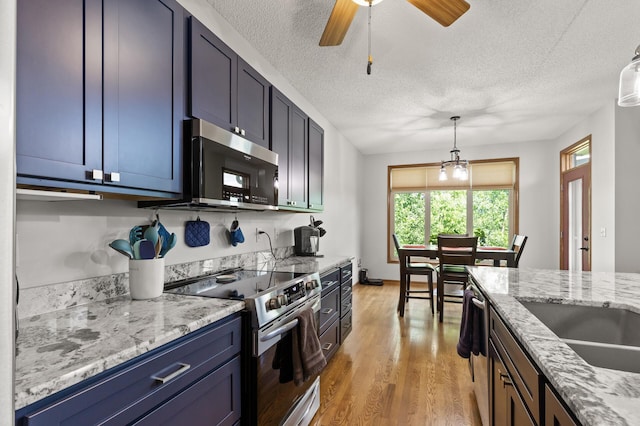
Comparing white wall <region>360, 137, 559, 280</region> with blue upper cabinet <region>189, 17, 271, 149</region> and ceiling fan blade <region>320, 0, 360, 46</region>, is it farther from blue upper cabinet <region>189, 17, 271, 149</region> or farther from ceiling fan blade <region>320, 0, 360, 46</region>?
blue upper cabinet <region>189, 17, 271, 149</region>

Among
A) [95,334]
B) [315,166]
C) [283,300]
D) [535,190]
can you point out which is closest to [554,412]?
[283,300]

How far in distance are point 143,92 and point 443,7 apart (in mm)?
1523

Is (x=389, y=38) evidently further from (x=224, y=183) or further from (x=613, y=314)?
(x=613, y=314)

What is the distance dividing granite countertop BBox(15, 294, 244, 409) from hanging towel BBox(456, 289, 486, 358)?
4.19ft

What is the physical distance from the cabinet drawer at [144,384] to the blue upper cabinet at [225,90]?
1.09m

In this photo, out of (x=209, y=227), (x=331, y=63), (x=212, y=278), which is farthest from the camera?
(x=331, y=63)

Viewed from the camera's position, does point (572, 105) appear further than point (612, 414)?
Yes

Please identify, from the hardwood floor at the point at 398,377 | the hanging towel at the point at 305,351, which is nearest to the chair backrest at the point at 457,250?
the hardwood floor at the point at 398,377

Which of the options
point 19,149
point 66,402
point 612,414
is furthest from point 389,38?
point 66,402

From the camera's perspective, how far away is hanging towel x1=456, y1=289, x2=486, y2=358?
1.70m

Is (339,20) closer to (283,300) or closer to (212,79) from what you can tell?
(212,79)

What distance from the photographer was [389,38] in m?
2.34

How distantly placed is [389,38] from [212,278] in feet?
7.06

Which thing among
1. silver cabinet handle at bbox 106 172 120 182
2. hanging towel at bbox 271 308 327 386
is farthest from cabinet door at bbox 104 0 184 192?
hanging towel at bbox 271 308 327 386
